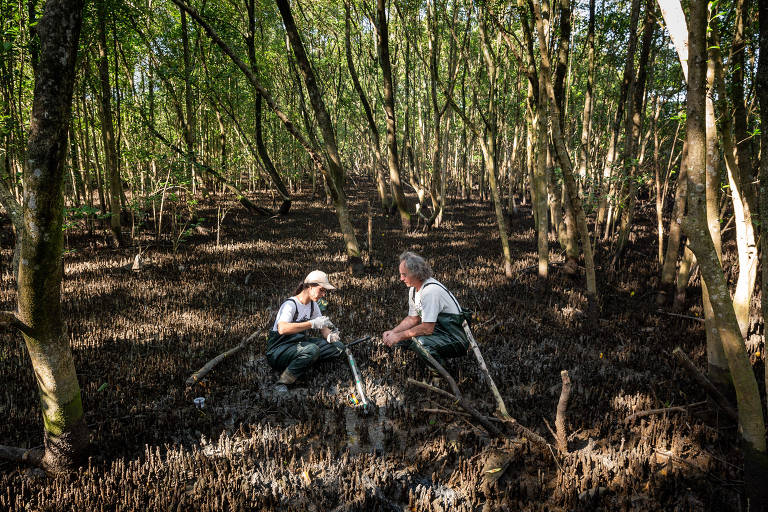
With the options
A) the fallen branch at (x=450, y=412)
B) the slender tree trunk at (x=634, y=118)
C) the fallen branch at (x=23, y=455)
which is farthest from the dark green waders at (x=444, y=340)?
the slender tree trunk at (x=634, y=118)

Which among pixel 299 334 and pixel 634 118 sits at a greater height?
pixel 634 118

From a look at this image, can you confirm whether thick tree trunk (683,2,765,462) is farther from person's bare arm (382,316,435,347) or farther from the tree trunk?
person's bare arm (382,316,435,347)

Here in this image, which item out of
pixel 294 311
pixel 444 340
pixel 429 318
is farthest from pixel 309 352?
pixel 444 340

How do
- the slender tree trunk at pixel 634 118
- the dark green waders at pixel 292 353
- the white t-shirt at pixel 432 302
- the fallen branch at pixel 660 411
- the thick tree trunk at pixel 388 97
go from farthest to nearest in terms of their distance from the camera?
the thick tree trunk at pixel 388 97, the slender tree trunk at pixel 634 118, the dark green waders at pixel 292 353, the white t-shirt at pixel 432 302, the fallen branch at pixel 660 411

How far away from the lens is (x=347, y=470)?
2.64 meters

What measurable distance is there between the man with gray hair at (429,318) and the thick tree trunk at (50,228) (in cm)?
238

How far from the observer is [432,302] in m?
3.68

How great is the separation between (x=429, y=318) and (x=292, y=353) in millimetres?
1351

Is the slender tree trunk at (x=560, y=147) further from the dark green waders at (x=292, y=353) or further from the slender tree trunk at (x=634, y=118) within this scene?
the dark green waders at (x=292, y=353)

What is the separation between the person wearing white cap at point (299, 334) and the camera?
3744mm

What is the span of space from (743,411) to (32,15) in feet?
28.2

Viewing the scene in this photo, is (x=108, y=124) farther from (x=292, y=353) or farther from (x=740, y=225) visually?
(x=740, y=225)

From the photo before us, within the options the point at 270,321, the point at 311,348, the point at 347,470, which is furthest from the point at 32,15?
the point at 347,470

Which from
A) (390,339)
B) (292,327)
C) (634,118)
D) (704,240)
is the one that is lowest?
(390,339)
